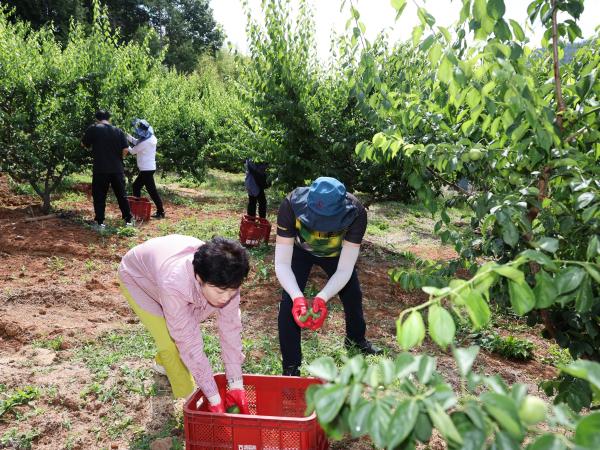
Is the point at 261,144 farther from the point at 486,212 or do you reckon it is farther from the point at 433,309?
the point at 433,309

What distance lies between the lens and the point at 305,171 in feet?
22.5

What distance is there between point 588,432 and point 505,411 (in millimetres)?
111

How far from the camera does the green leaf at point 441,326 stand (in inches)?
33.1

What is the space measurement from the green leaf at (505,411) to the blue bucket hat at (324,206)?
78.0 inches

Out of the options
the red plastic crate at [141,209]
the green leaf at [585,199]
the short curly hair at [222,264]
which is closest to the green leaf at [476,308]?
the green leaf at [585,199]

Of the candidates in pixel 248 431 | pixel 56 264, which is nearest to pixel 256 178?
pixel 56 264

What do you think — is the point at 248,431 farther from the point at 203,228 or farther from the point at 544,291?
the point at 203,228

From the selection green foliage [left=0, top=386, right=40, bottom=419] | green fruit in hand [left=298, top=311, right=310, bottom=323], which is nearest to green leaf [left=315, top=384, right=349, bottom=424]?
green fruit in hand [left=298, top=311, right=310, bottom=323]

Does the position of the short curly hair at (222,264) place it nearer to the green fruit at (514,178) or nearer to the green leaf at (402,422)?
the green fruit at (514,178)

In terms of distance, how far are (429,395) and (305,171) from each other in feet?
20.1

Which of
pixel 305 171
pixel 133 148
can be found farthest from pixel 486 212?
pixel 133 148

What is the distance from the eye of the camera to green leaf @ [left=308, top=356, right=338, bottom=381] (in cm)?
83

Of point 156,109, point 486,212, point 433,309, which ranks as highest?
point 156,109

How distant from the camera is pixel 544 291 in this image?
109 cm
